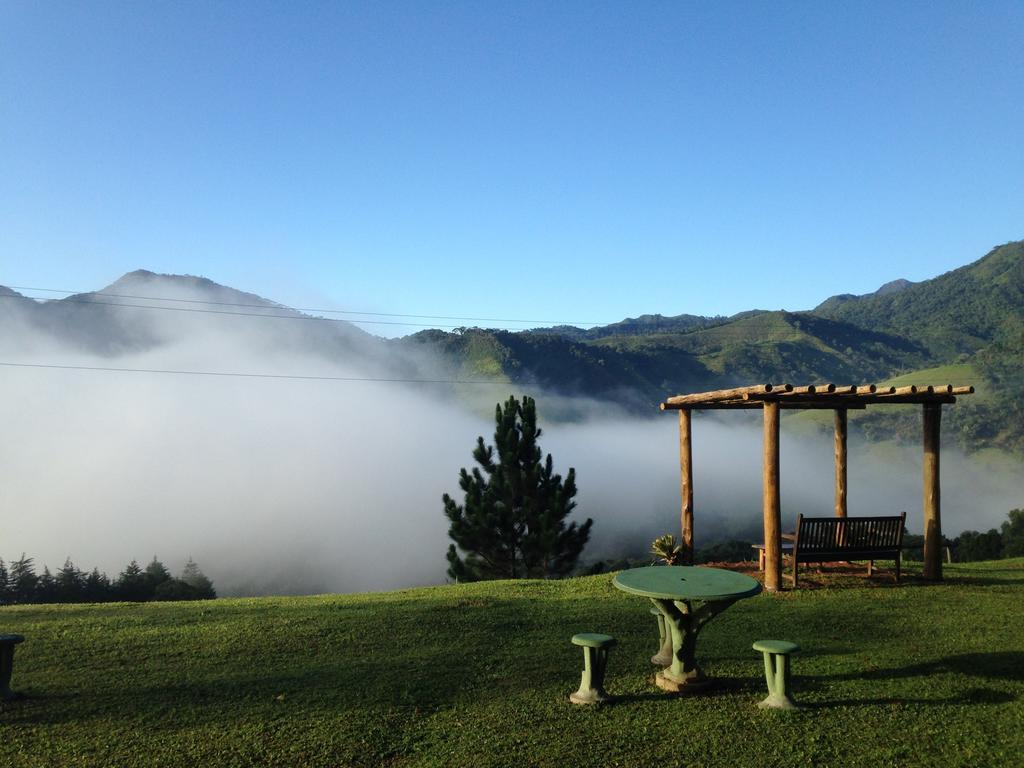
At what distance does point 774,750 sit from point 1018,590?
7535mm

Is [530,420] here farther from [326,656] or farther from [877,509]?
[877,509]

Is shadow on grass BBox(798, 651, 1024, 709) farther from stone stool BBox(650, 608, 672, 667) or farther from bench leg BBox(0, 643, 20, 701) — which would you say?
bench leg BBox(0, 643, 20, 701)

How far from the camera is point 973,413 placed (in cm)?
8756

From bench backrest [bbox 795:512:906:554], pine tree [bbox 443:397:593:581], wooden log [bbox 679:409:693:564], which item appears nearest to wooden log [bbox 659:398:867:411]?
wooden log [bbox 679:409:693:564]

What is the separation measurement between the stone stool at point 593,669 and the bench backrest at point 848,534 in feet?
15.6

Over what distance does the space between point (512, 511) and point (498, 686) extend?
1584 centimetres

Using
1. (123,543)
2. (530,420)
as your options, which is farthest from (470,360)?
Answer: (530,420)

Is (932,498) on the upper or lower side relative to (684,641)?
upper

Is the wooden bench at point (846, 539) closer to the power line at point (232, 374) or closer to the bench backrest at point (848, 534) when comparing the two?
the bench backrest at point (848, 534)

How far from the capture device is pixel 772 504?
406 inches

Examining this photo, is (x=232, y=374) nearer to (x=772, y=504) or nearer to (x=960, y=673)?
(x=772, y=504)

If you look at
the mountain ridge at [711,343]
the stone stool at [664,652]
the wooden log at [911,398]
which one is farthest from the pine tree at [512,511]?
the mountain ridge at [711,343]

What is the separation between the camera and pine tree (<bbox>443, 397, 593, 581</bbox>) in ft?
72.0

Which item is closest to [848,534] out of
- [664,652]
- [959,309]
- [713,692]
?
[664,652]
